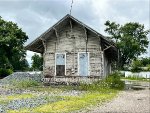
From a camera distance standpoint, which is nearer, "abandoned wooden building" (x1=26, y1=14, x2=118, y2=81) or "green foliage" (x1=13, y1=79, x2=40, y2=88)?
"green foliage" (x1=13, y1=79, x2=40, y2=88)

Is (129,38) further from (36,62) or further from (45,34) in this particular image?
(45,34)

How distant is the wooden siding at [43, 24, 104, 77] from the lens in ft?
108

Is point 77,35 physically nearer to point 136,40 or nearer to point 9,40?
point 9,40

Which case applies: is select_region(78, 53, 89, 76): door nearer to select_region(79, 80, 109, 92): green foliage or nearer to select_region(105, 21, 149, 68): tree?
select_region(79, 80, 109, 92): green foliage

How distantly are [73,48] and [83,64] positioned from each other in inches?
72.7

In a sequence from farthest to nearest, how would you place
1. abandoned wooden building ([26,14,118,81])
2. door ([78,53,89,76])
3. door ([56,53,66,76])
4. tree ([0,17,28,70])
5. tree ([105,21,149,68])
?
tree ([105,21,149,68]), tree ([0,17,28,70]), door ([56,53,66,76]), door ([78,53,89,76]), abandoned wooden building ([26,14,118,81])

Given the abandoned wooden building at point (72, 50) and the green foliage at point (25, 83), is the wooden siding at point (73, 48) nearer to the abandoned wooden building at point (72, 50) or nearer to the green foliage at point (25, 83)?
the abandoned wooden building at point (72, 50)

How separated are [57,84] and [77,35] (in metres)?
5.00

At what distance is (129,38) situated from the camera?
4134 inches

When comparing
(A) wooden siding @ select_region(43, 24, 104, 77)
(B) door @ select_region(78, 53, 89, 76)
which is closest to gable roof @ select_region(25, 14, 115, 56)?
(A) wooden siding @ select_region(43, 24, 104, 77)

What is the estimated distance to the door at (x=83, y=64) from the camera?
33000 mm

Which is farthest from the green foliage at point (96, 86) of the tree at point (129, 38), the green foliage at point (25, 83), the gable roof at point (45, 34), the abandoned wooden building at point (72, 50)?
the tree at point (129, 38)

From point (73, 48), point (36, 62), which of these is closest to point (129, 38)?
point (36, 62)

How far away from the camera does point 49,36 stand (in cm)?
3462
